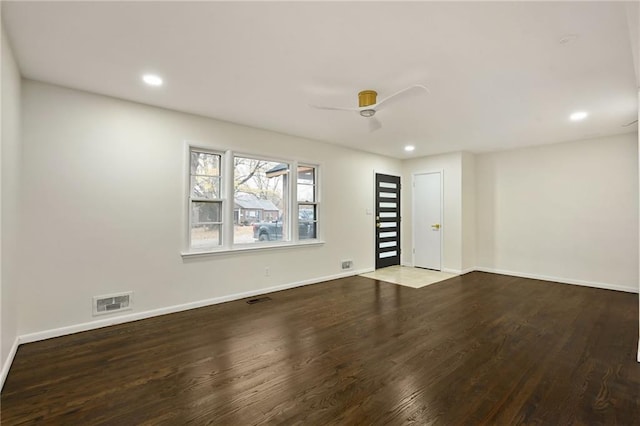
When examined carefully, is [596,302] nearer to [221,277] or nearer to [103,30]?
[221,277]

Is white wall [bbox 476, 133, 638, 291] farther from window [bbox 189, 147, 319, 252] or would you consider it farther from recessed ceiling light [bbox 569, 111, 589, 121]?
window [bbox 189, 147, 319, 252]

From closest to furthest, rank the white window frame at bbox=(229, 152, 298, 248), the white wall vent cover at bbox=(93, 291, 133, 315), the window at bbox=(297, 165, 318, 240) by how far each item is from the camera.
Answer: the white wall vent cover at bbox=(93, 291, 133, 315) < the white window frame at bbox=(229, 152, 298, 248) < the window at bbox=(297, 165, 318, 240)

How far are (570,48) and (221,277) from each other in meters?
4.40

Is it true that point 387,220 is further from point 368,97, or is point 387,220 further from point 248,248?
point 368,97

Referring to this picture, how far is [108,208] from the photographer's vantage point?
3.32 meters

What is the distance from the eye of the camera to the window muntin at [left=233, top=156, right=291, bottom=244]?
446 centimetres

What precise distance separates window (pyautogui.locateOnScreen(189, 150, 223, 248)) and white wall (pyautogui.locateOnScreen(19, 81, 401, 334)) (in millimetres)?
203

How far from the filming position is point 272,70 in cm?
274

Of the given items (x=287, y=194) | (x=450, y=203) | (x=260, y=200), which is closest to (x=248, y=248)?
(x=260, y=200)

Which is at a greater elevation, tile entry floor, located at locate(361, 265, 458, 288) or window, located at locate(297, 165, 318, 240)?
window, located at locate(297, 165, 318, 240)

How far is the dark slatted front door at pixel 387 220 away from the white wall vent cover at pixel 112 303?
181 inches

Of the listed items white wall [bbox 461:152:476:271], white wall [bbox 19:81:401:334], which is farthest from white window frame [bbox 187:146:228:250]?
white wall [bbox 461:152:476:271]

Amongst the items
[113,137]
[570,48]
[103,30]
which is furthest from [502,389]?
[113,137]

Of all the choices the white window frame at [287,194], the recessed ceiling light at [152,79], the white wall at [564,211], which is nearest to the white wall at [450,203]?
the white wall at [564,211]
